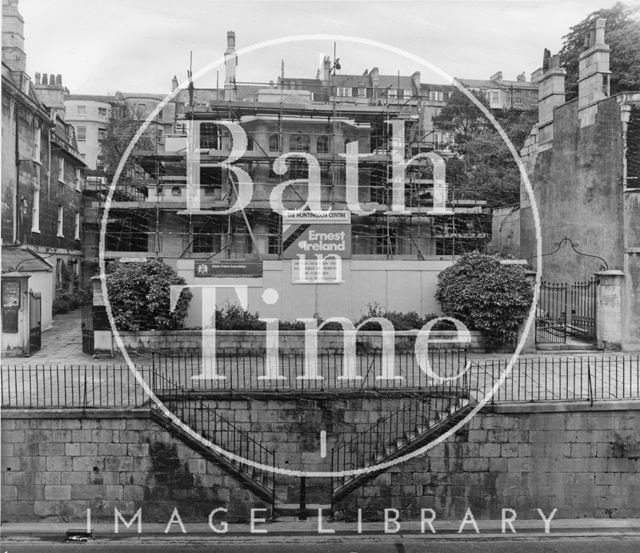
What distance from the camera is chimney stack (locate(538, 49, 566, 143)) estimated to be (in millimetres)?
20953

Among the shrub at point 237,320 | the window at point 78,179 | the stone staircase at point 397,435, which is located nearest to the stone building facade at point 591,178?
the stone staircase at point 397,435

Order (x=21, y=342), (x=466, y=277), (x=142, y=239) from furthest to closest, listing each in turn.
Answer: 1. (x=142, y=239)
2. (x=466, y=277)
3. (x=21, y=342)

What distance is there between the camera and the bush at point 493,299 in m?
15.3

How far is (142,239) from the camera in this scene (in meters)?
27.2

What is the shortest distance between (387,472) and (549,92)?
1651 cm

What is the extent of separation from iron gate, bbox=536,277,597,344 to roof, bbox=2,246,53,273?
1534 centimetres

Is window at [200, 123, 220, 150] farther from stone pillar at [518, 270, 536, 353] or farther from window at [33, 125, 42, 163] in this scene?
stone pillar at [518, 270, 536, 353]

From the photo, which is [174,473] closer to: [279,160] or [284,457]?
[284,457]

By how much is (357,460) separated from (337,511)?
3.22 feet

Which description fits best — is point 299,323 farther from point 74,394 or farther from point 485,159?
point 485,159

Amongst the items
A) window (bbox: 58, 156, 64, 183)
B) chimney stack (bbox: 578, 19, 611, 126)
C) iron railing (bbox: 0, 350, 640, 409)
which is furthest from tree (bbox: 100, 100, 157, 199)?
chimney stack (bbox: 578, 19, 611, 126)

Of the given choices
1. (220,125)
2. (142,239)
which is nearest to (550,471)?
(220,125)

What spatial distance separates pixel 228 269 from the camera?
1700 cm

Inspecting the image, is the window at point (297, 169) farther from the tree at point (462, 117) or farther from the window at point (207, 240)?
the tree at point (462, 117)
